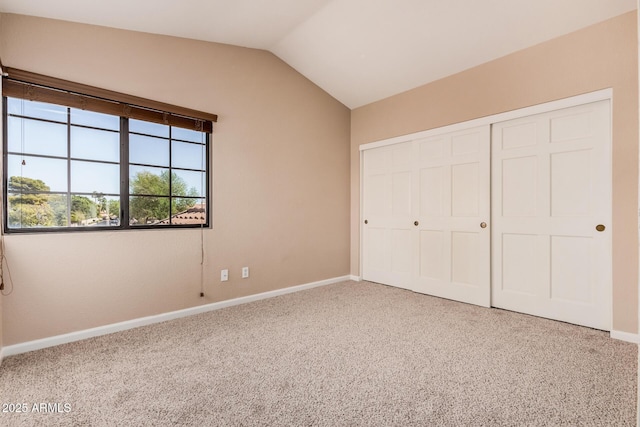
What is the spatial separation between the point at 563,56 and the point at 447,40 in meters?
1.02

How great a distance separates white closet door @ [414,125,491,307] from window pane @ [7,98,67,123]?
11.9ft

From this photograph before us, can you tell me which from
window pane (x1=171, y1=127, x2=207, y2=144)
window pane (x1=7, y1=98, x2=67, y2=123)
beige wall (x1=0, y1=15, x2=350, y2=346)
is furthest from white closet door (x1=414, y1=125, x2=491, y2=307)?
window pane (x1=7, y1=98, x2=67, y2=123)

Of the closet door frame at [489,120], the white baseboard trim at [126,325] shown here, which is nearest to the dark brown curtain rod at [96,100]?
the white baseboard trim at [126,325]

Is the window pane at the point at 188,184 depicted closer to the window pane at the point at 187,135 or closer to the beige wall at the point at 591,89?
the window pane at the point at 187,135

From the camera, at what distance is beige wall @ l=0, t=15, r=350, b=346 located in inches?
93.2

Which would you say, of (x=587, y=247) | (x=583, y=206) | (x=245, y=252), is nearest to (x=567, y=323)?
(x=587, y=247)

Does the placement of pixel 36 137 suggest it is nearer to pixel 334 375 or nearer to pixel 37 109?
pixel 37 109

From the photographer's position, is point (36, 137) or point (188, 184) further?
point (188, 184)

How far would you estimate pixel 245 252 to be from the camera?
11.7ft

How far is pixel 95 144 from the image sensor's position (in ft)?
8.68

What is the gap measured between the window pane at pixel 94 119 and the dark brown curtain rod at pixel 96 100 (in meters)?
0.08

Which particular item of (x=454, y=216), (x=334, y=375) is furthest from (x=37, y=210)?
(x=454, y=216)

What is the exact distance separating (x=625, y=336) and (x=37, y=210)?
472cm

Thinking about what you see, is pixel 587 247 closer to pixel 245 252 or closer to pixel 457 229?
pixel 457 229
